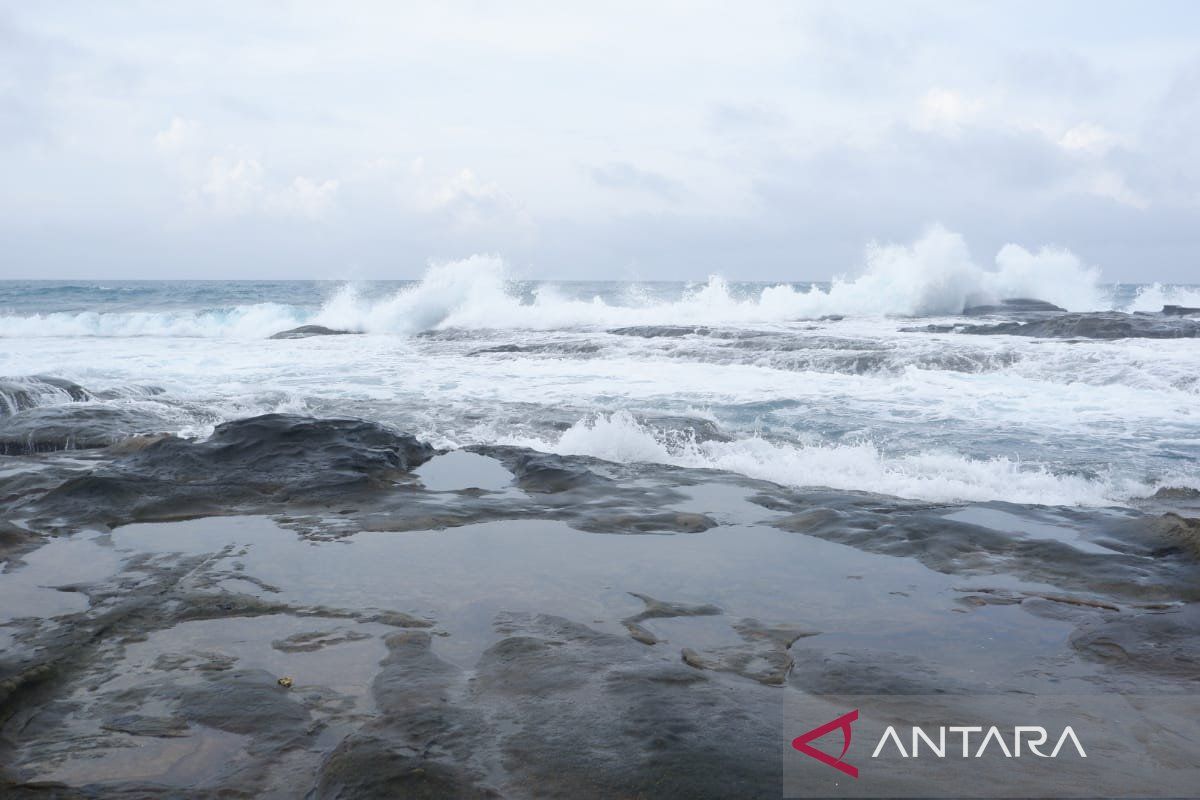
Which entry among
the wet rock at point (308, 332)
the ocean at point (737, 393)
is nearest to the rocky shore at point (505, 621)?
the ocean at point (737, 393)

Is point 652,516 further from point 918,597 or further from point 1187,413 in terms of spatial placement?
point 1187,413

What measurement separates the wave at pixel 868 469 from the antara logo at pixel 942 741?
3709 millimetres

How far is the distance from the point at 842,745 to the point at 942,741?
334 millimetres

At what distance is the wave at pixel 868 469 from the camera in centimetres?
656

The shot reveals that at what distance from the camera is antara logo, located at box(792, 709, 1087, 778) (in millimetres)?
2549

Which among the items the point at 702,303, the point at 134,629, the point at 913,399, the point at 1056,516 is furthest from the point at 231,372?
the point at 702,303

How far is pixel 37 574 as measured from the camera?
13.8 ft

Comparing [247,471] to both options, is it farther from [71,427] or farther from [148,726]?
[148,726]

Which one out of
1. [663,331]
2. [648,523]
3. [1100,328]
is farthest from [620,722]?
[1100,328]

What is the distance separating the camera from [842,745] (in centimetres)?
260

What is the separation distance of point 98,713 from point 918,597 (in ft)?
11.6

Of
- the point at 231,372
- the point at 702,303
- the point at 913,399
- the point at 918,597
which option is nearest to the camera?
the point at 918,597

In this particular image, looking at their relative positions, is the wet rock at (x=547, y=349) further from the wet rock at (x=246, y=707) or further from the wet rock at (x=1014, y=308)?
the wet rock at (x=1014, y=308)

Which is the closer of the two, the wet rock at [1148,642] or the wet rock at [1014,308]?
the wet rock at [1148,642]
